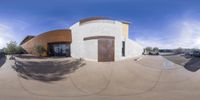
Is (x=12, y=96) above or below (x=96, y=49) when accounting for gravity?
below

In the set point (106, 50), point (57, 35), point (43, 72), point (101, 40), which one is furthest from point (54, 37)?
point (43, 72)

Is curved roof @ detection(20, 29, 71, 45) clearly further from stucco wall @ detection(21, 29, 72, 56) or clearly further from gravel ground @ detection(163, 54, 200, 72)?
gravel ground @ detection(163, 54, 200, 72)

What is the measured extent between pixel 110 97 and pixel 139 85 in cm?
316

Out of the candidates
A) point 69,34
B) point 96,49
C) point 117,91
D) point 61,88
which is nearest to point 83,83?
point 61,88

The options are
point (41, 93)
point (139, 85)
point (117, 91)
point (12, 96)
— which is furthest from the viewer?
point (139, 85)

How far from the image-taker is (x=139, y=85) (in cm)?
1021

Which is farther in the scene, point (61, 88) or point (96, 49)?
point (96, 49)

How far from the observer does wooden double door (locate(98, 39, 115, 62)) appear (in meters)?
21.3

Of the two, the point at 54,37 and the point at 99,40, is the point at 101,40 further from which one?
the point at 54,37

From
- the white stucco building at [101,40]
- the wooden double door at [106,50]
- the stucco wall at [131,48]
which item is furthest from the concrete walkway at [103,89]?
the stucco wall at [131,48]

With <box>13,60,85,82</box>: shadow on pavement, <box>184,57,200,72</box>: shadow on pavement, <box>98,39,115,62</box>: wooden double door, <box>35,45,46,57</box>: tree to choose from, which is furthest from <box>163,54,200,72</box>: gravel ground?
<box>35,45,46,57</box>: tree

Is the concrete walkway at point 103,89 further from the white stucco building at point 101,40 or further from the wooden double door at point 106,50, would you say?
the white stucco building at point 101,40

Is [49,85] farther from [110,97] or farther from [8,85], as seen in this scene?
[110,97]

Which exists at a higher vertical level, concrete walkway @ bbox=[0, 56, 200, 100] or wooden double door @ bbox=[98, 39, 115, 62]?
wooden double door @ bbox=[98, 39, 115, 62]
